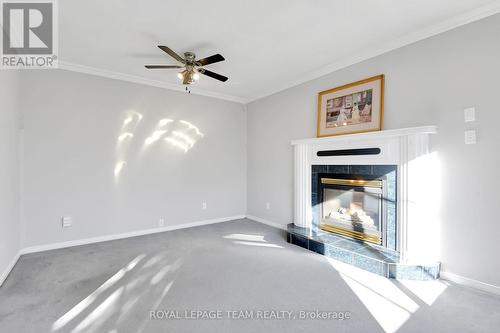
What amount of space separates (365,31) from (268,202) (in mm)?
3277

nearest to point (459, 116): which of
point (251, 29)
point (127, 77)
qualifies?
point (251, 29)

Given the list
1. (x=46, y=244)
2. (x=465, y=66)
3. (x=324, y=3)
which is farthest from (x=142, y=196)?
(x=465, y=66)

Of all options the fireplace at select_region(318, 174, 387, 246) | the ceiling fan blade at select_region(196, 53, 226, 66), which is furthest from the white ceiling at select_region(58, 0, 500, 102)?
the fireplace at select_region(318, 174, 387, 246)

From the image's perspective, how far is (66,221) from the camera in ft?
11.7

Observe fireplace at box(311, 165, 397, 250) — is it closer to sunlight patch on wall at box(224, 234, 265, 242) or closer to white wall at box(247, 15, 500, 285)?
white wall at box(247, 15, 500, 285)

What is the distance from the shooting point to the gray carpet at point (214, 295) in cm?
185

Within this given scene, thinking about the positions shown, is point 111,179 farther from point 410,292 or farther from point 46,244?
point 410,292

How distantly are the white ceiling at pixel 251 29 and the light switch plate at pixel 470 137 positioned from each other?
1119 millimetres

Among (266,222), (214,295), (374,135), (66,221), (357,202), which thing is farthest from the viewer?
(266,222)

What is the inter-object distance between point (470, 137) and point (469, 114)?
0.23 metres

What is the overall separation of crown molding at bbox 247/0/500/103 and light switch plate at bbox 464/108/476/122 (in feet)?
2.89

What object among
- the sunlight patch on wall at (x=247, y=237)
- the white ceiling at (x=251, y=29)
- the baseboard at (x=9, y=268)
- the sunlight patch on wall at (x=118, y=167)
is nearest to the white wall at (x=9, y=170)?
the baseboard at (x=9, y=268)

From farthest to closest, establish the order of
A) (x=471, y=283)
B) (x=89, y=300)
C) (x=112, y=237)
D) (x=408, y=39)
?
→ (x=112, y=237) < (x=408, y=39) < (x=471, y=283) < (x=89, y=300)

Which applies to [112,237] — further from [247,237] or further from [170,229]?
[247,237]
